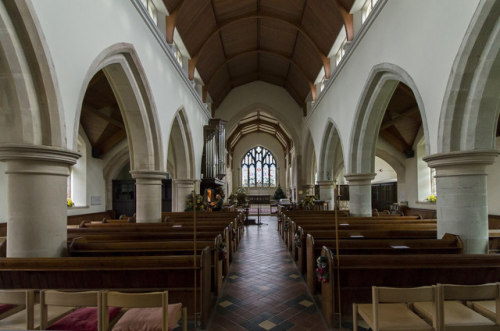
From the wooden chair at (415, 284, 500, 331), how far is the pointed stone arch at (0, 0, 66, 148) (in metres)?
4.26

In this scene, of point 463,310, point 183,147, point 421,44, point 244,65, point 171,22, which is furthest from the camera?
point 244,65

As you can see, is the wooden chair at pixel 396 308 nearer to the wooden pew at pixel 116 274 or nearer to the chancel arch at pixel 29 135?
the wooden pew at pixel 116 274

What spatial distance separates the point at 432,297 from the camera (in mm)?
2367

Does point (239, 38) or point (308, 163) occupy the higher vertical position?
point (239, 38)

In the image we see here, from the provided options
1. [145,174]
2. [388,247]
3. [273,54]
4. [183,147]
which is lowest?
[388,247]

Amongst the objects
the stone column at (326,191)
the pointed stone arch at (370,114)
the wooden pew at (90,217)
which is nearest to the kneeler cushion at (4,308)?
the pointed stone arch at (370,114)

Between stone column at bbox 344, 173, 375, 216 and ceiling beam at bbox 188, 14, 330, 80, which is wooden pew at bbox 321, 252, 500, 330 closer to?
stone column at bbox 344, 173, 375, 216

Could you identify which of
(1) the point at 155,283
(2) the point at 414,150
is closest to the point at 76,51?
(1) the point at 155,283

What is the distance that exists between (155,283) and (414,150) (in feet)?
41.9

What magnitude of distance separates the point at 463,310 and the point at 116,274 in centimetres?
344

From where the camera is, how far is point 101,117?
11.4 metres

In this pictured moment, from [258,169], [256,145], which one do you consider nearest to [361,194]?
[256,145]

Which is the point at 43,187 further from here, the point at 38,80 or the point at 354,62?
the point at 354,62

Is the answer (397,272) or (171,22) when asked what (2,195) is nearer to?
(171,22)
